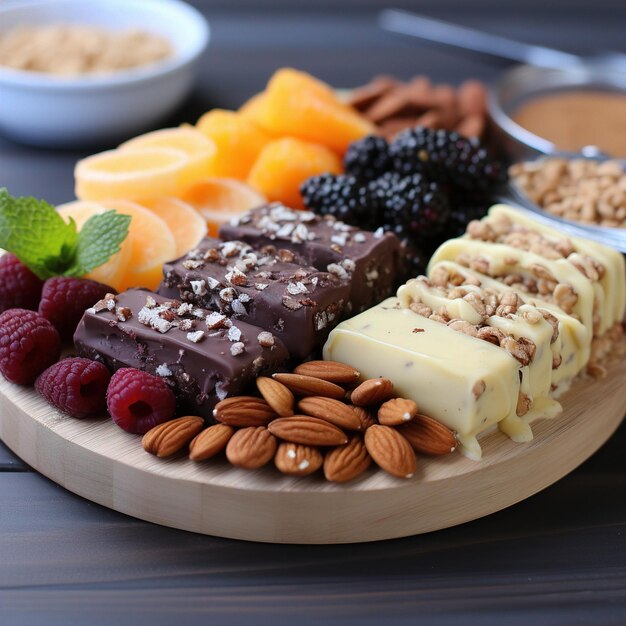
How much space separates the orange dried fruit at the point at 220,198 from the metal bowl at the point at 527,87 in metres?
0.90

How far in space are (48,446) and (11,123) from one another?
1595mm

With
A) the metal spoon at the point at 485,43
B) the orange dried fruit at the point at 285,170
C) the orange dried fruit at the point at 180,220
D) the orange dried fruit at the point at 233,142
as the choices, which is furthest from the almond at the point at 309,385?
the metal spoon at the point at 485,43

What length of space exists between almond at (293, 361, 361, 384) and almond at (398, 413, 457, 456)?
0.14m

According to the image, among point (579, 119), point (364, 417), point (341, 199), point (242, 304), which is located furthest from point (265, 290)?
point (579, 119)

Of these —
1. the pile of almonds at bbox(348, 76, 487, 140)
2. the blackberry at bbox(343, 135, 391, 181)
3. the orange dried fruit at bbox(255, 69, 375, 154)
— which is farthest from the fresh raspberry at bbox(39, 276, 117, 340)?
the pile of almonds at bbox(348, 76, 487, 140)

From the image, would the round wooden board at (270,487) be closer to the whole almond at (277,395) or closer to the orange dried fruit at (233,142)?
the whole almond at (277,395)

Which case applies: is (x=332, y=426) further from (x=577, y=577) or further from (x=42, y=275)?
(x=42, y=275)

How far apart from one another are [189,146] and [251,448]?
116 cm

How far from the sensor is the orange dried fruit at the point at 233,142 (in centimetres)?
272

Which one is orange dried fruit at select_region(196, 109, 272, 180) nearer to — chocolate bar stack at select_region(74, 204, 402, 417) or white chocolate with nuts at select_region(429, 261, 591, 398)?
chocolate bar stack at select_region(74, 204, 402, 417)

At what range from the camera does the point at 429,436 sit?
68.7 inches

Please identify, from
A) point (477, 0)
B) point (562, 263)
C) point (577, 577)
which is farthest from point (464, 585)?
point (477, 0)

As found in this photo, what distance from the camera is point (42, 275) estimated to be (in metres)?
2.16

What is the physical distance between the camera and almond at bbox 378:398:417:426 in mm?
1726
